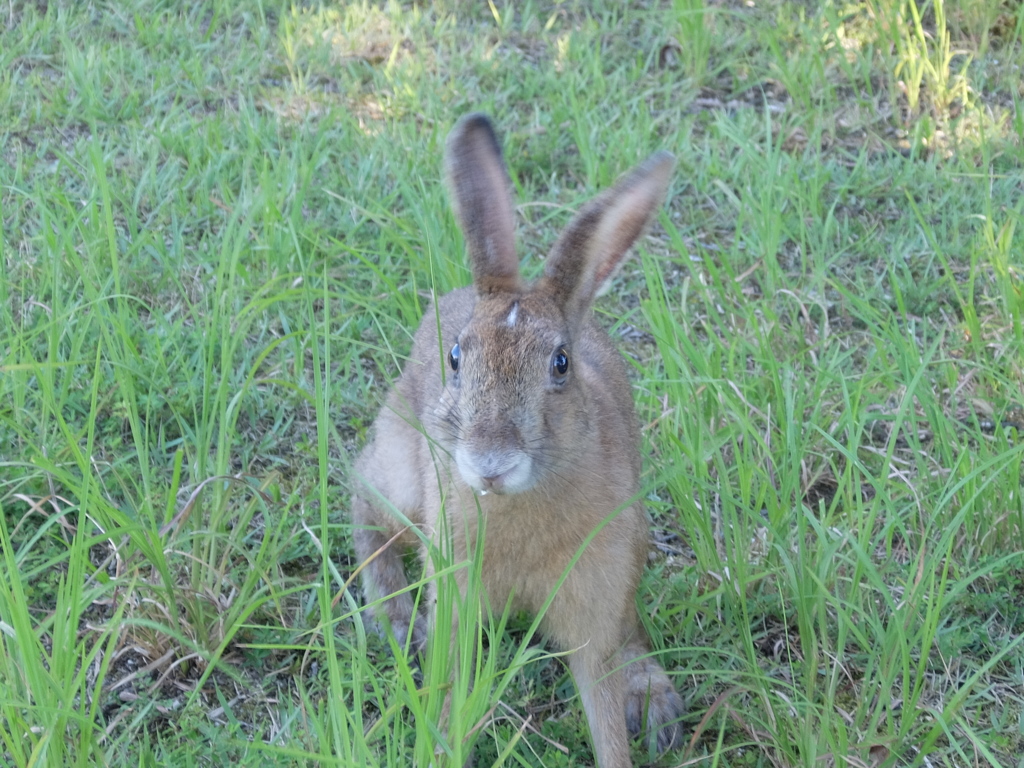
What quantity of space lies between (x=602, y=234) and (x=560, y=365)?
0.35 metres

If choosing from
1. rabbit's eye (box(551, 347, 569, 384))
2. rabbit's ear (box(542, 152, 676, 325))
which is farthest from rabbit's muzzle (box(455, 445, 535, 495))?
rabbit's ear (box(542, 152, 676, 325))

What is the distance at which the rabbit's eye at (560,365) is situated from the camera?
2.74m

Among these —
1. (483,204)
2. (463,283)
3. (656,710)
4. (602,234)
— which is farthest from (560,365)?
(463,283)

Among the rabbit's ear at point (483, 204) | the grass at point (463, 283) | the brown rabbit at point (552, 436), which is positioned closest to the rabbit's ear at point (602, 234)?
the brown rabbit at point (552, 436)

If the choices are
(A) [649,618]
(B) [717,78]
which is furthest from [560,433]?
(B) [717,78]

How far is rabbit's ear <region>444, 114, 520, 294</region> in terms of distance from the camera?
290 centimetres

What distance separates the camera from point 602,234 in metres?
2.85

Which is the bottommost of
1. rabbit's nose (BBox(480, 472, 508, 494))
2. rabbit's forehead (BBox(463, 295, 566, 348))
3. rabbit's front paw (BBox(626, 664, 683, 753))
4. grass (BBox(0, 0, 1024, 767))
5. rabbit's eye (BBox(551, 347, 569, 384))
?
rabbit's front paw (BBox(626, 664, 683, 753))

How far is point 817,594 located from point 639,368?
1245 mm

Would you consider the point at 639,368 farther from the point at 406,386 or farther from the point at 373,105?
the point at 373,105

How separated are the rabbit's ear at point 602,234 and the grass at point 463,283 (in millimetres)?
489

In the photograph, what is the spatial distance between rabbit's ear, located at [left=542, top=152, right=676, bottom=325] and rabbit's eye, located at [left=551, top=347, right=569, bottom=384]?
0.50 feet

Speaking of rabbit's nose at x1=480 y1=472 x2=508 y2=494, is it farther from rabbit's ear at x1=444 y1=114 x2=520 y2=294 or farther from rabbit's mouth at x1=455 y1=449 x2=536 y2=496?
rabbit's ear at x1=444 y1=114 x2=520 y2=294

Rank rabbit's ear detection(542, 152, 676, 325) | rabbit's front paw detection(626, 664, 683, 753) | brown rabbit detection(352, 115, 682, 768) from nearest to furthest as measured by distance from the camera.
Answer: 1. brown rabbit detection(352, 115, 682, 768)
2. rabbit's ear detection(542, 152, 676, 325)
3. rabbit's front paw detection(626, 664, 683, 753)
